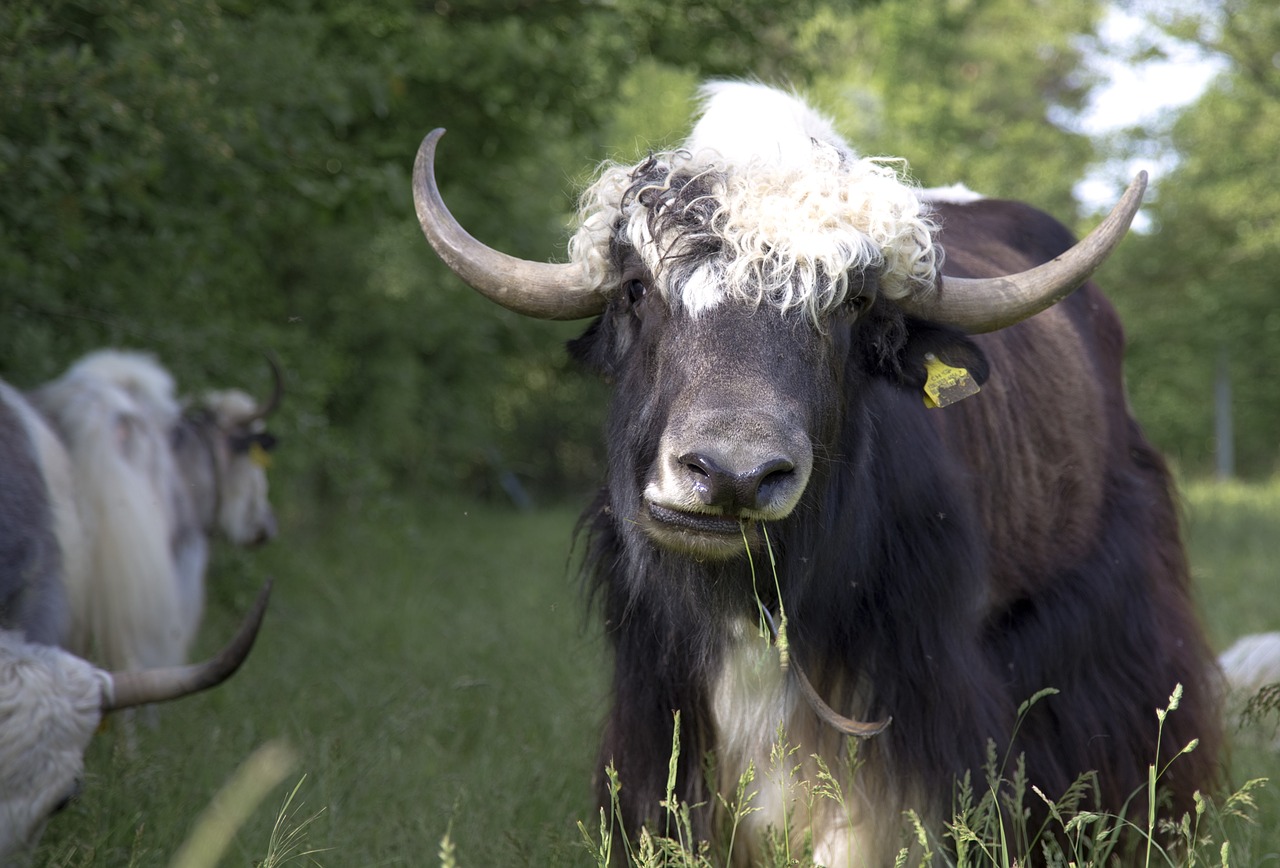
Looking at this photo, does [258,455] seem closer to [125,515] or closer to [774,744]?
[125,515]

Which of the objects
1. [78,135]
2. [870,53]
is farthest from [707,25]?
[870,53]

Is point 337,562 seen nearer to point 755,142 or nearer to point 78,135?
point 78,135

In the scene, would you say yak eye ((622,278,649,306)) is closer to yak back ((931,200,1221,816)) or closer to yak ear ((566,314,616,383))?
yak ear ((566,314,616,383))

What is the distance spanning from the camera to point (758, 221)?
114 inches

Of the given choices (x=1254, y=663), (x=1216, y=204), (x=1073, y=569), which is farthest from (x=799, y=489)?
(x=1216, y=204)

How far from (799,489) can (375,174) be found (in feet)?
13.4

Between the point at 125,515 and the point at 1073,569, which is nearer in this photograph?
the point at 1073,569

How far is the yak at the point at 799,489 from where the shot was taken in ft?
9.12

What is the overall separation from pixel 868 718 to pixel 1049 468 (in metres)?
1.14

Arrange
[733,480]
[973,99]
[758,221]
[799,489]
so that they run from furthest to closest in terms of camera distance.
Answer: [973,99]
[758,221]
[799,489]
[733,480]

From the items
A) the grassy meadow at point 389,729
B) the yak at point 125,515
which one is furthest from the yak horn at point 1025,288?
the yak at point 125,515

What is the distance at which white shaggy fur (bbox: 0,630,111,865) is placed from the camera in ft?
11.1

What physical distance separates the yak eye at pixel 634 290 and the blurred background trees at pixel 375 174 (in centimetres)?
67

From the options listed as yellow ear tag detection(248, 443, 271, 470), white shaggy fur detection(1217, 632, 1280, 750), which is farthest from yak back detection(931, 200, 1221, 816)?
yellow ear tag detection(248, 443, 271, 470)
